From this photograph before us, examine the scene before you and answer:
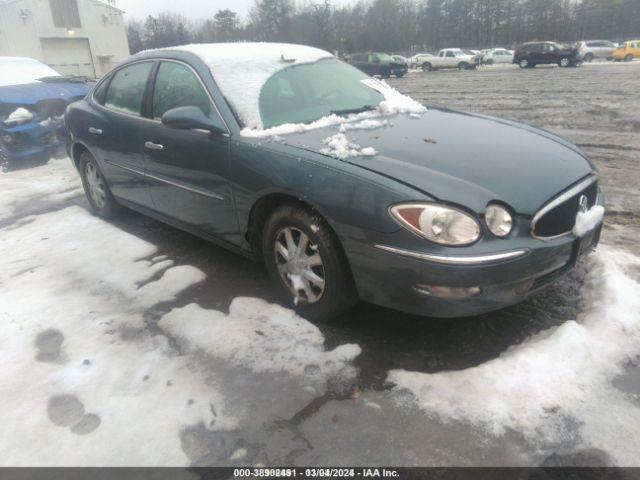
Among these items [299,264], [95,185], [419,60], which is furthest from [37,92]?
[419,60]

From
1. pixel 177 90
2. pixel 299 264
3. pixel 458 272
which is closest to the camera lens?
pixel 458 272

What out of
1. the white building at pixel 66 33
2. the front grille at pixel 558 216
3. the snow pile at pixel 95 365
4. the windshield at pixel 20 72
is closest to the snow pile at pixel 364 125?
the front grille at pixel 558 216

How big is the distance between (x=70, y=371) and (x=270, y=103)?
203cm

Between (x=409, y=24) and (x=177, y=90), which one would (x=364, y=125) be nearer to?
(x=177, y=90)

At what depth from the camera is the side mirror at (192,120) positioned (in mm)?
3115

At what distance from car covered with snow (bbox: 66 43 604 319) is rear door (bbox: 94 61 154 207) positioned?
0.02 m

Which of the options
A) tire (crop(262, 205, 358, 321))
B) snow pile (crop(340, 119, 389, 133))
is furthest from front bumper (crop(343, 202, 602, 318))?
snow pile (crop(340, 119, 389, 133))

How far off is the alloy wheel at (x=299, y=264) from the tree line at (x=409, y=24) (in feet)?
174

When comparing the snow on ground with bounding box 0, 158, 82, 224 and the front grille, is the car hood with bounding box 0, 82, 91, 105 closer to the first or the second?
the snow on ground with bounding box 0, 158, 82, 224

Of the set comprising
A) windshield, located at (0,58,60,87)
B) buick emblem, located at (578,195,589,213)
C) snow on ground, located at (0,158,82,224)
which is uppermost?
windshield, located at (0,58,60,87)

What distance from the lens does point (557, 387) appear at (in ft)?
7.55

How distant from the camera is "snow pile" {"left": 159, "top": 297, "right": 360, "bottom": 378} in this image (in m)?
2.63

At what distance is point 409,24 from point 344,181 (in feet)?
224

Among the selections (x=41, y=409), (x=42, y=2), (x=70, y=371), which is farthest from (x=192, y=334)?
(x=42, y=2)
